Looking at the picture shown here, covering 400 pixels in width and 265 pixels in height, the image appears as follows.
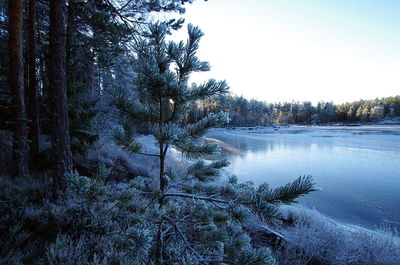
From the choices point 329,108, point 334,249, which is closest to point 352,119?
point 329,108

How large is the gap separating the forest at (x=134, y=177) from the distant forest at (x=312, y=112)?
58.5 meters

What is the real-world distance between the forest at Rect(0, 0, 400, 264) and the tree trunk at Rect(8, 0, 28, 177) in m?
0.02

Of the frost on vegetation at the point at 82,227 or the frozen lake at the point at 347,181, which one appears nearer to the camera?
the frost on vegetation at the point at 82,227

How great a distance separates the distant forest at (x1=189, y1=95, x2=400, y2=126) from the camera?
69750 millimetres

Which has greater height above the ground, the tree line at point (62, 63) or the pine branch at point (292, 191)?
the tree line at point (62, 63)

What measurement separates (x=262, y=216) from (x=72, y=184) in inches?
43.1

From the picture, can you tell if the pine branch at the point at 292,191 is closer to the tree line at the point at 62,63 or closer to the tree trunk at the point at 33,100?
the tree line at the point at 62,63

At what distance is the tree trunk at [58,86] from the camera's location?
135 inches

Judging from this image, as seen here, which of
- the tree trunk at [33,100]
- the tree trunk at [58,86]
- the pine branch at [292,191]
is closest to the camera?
the pine branch at [292,191]

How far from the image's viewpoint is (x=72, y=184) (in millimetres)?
959

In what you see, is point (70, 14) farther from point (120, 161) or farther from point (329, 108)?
point (329, 108)

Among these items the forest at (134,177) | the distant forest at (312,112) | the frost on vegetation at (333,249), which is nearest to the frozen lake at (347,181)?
the frost on vegetation at (333,249)

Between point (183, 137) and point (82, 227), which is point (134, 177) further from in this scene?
point (183, 137)

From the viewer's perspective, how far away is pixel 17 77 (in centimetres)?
472
